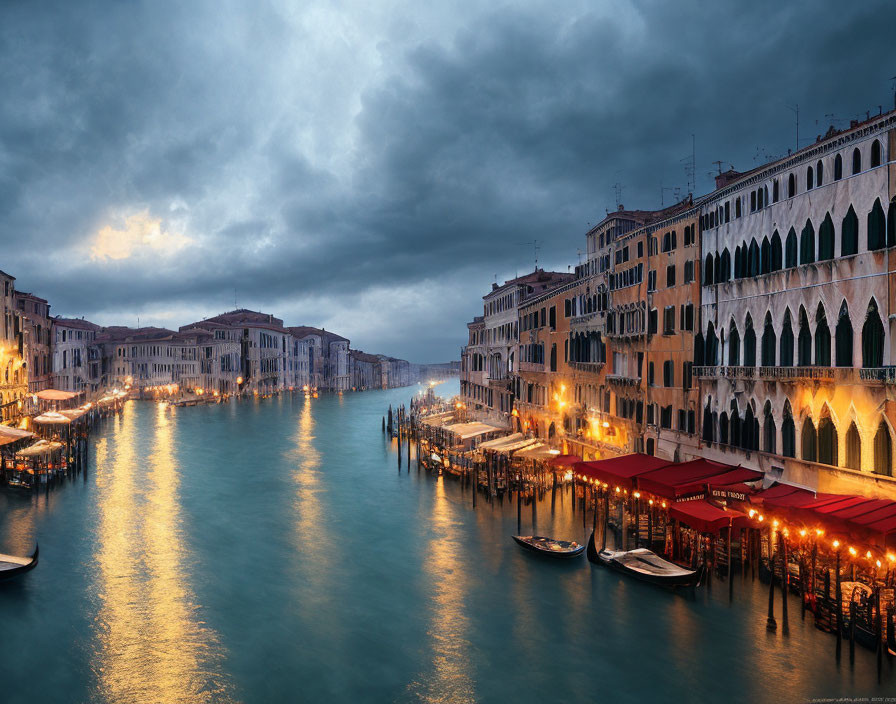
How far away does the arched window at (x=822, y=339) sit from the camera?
17.7 metres

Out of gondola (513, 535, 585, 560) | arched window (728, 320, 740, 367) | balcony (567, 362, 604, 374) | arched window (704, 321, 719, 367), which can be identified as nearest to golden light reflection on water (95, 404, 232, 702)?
gondola (513, 535, 585, 560)

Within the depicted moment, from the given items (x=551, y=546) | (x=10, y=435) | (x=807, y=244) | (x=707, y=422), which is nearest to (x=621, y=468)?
(x=707, y=422)

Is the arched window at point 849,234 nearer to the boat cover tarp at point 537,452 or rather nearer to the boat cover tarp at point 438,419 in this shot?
the boat cover tarp at point 537,452

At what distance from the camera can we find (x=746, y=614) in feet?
55.7

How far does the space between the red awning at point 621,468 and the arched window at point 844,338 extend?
22.3ft

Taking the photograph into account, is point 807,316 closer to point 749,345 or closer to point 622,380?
point 749,345

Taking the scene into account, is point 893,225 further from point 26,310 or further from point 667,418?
point 26,310

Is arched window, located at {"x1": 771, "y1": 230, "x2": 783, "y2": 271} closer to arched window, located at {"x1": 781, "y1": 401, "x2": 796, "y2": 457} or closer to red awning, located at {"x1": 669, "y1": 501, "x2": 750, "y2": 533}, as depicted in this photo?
arched window, located at {"x1": 781, "y1": 401, "x2": 796, "y2": 457}

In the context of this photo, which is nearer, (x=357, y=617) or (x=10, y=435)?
(x=357, y=617)

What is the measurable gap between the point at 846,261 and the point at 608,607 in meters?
10.3

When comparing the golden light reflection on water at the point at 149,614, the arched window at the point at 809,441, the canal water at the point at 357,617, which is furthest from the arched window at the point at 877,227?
the golden light reflection on water at the point at 149,614

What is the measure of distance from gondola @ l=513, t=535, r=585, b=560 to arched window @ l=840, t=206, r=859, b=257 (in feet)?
36.8

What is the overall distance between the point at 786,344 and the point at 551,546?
360 inches

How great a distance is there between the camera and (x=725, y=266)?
874 inches
